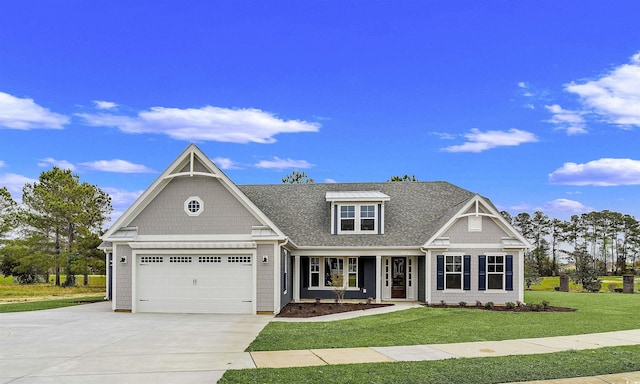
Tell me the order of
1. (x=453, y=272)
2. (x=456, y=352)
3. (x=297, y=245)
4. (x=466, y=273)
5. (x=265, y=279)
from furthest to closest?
(x=297, y=245) < (x=453, y=272) < (x=466, y=273) < (x=265, y=279) < (x=456, y=352)

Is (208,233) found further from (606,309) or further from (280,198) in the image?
(606,309)

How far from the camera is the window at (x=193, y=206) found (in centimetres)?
1966

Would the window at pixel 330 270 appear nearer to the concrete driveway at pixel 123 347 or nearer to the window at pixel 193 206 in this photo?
the concrete driveway at pixel 123 347

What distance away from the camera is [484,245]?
2236cm

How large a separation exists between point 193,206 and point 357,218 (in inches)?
315

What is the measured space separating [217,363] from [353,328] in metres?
5.68

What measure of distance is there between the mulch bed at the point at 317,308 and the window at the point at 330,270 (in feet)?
6.54

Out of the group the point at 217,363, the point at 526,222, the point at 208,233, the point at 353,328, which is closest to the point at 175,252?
the point at 208,233

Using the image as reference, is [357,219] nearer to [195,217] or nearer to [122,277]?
[195,217]

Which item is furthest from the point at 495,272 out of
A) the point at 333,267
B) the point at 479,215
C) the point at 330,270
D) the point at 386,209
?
the point at 330,270

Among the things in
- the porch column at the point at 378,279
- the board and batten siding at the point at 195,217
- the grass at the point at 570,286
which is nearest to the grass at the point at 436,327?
the porch column at the point at 378,279

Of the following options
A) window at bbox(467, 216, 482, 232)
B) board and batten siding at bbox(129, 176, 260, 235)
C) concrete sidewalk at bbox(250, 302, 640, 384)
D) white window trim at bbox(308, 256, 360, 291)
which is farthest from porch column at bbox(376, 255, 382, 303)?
concrete sidewalk at bbox(250, 302, 640, 384)

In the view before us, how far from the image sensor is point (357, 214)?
2470cm

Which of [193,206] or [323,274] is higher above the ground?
[193,206]
